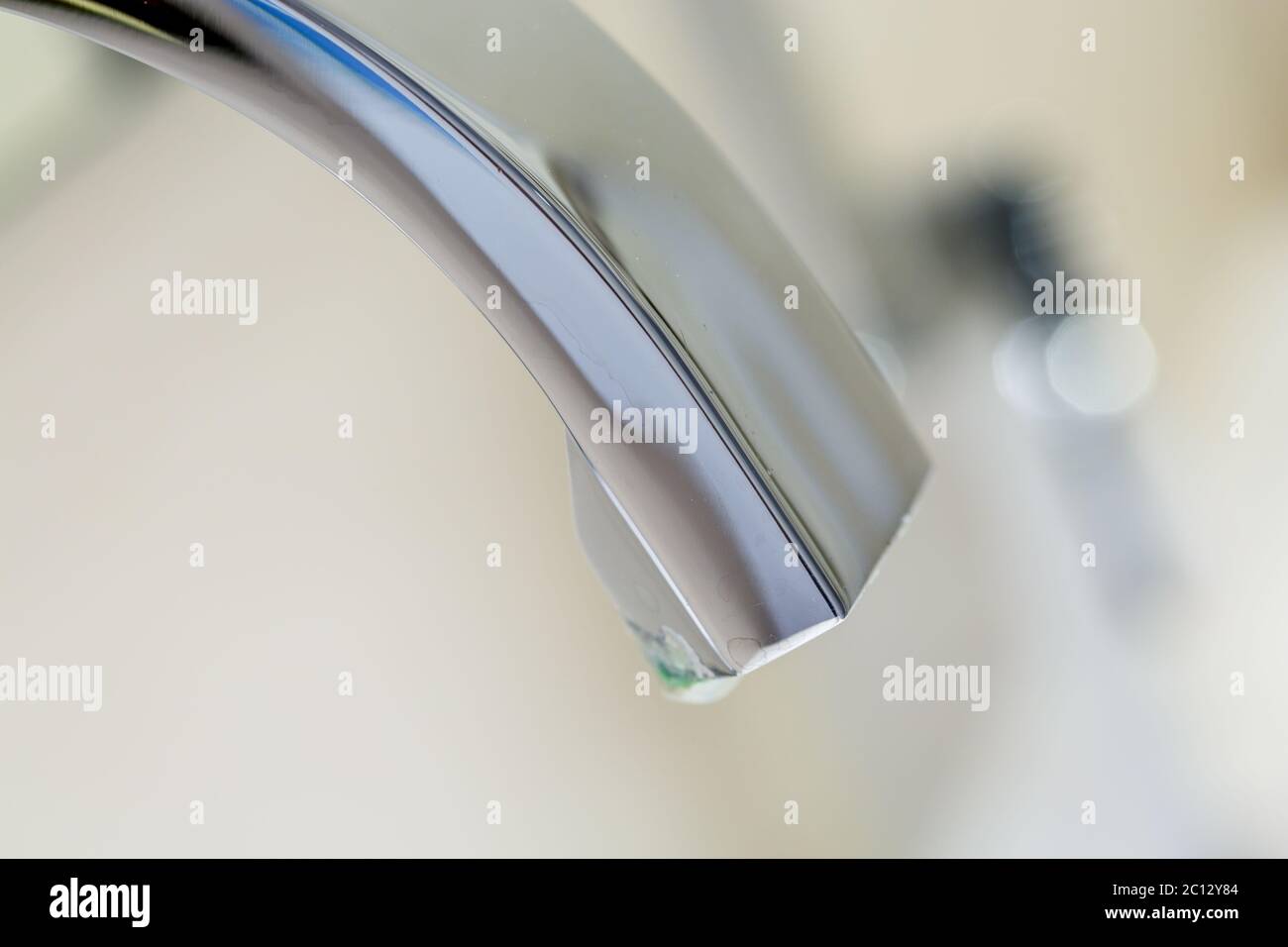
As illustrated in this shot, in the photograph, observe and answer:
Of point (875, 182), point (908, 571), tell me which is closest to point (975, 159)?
point (875, 182)

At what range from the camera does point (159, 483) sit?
1.28 feet

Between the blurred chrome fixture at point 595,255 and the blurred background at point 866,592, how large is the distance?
0.30 meters

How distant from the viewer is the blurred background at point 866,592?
390 millimetres

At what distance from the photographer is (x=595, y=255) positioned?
0.29ft

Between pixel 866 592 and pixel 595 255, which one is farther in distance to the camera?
pixel 866 592

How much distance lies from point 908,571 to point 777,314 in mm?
319

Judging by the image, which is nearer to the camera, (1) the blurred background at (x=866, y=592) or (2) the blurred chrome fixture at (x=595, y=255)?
(2) the blurred chrome fixture at (x=595, y=255)

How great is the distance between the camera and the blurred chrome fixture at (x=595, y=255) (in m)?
0.08

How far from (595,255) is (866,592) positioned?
12.7 inches

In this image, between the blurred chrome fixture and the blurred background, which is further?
the blurred background

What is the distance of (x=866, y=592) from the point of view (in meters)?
0.39

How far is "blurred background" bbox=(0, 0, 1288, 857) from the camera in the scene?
15.4 inches

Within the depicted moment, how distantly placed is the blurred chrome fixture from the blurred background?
0.30 m
